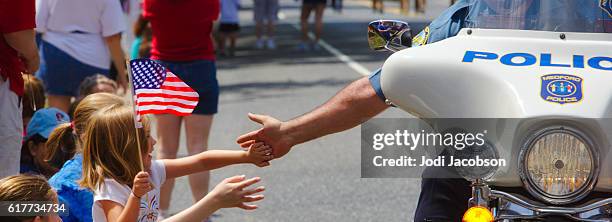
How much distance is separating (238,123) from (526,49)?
8661 millimetres

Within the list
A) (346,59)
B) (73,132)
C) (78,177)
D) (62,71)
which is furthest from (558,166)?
(346,59)

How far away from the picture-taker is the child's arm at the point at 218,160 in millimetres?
4992

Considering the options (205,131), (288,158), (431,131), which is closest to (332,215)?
(205,131)

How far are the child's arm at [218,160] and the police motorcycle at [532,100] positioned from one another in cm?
100

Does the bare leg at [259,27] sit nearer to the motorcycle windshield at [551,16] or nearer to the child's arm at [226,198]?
the child's arm at [226,198]

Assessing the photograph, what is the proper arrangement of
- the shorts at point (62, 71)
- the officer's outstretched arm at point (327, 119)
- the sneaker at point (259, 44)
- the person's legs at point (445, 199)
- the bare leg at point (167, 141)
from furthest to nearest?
the sneaker at point (259, 44)
the shorts at point (62, 71)
the bare leg at point (167, 141)
the officer's outstretched arm at point (327, 119)
the person's legs at point (445, 199)

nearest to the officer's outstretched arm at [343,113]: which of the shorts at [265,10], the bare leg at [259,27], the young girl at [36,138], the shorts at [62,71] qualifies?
the young girl at [36,138]

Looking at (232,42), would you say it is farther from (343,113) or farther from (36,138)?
(343,113)

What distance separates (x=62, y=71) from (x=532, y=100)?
5357 millimetres

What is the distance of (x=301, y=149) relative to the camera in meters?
10.9

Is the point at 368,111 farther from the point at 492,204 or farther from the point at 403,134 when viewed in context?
the point at 492,204

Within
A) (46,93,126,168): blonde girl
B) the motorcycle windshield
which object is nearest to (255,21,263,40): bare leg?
(46,93,126,168): blonde girl

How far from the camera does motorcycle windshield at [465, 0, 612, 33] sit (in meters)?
4.21

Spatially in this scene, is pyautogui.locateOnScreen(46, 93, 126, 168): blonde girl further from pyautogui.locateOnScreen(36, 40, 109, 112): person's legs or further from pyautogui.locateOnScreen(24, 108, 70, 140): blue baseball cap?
pyautogui.locateOnScreen(36, 40, 109, 112): person's legs
